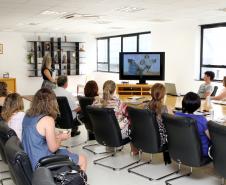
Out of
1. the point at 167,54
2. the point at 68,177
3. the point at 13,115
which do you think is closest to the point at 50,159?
the point at 68,177

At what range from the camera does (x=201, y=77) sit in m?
8.65

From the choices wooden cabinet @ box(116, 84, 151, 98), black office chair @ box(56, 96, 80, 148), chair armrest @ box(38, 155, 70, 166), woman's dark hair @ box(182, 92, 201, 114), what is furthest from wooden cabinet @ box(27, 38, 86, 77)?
chair armrest @ box(38, 155, 70, 166)

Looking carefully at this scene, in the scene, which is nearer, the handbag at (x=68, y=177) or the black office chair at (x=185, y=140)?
the handbag at (x=68, y=177)

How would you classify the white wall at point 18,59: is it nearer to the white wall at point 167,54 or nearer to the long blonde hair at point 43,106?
the white wall at point 167,54

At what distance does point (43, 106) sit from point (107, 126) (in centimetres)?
121

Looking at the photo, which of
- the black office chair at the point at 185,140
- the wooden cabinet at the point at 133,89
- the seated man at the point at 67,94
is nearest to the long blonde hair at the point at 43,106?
the black office chair at the point at 185,140

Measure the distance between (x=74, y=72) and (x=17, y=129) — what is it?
30.9 feet

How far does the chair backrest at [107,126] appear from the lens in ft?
12.2

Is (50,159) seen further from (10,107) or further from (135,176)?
(135,176)

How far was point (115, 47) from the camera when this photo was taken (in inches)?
483

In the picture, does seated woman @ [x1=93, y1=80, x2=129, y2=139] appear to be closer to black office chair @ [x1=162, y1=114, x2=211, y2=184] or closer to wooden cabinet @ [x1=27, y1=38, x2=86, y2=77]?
black office chair @ [x1=162, y1=114, x2=211, y2=184]

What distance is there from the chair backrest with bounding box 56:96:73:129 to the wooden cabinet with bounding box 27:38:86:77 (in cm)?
730

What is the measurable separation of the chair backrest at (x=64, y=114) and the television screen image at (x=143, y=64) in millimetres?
2834

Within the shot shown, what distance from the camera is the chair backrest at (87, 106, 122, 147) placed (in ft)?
12.2
